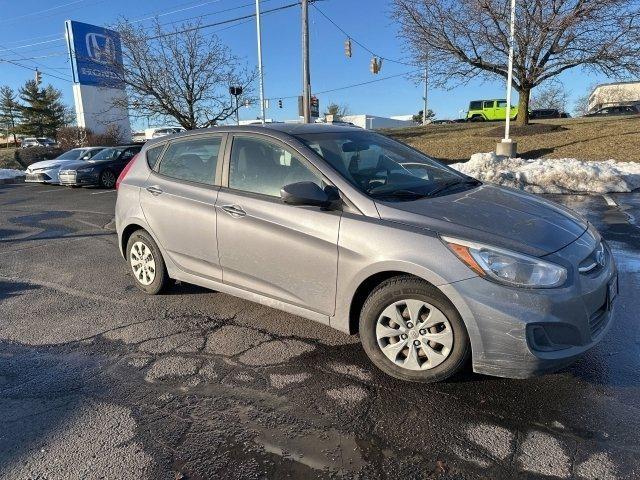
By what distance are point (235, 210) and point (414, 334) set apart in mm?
1697

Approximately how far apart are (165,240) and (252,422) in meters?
2.25

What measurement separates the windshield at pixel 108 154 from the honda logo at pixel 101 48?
282 inches

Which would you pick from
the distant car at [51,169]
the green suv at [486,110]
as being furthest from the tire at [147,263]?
the green suv at [486,110]

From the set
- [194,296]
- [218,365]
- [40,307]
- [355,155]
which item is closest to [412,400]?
[218,365]

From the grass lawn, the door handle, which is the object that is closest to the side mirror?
the door handle

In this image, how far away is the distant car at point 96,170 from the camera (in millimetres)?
15211

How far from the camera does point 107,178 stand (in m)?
15.7

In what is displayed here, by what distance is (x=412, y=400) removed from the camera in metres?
3.04

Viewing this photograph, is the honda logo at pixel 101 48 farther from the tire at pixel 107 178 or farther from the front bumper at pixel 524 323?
→ the front bumper at pixel 524 323

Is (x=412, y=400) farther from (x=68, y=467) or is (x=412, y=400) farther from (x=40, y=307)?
(x=40, y=307)

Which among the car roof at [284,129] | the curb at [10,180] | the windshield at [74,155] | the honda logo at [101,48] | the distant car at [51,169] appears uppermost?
the honda logo at [101,48]

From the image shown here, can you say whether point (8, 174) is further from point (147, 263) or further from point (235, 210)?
point (235, 210)

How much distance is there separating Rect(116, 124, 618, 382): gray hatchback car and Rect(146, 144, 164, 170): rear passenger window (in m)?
0.27

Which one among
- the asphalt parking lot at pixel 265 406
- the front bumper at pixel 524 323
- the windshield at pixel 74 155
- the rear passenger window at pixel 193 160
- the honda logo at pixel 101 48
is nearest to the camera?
the asphalt parking lot at pixel 265 406
